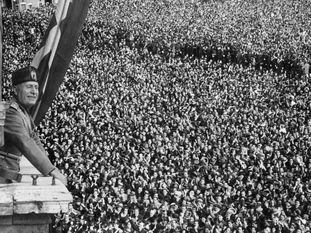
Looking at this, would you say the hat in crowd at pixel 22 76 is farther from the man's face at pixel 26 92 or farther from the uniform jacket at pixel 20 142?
the uniform jacket at pixel 20 142

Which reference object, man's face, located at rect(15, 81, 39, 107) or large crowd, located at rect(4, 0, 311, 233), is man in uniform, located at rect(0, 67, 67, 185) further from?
large crowd, located at rect(4, 0, 311, 233)

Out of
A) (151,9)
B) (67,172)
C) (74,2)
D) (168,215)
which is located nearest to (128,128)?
(67,172)

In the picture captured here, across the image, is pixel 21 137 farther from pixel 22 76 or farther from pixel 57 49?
pixel 57 49

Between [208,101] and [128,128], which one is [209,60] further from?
[128,128]

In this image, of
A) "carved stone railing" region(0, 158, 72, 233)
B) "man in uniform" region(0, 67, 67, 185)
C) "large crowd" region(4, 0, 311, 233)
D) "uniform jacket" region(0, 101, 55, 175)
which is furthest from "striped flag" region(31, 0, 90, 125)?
"large crowd" region(4, 0, 311, 233)

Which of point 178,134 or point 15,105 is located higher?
point 15,105

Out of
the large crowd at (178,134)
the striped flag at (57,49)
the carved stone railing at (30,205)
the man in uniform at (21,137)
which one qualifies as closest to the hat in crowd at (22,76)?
the man in uniform at (21,137)

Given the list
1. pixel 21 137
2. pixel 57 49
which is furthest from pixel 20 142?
pixel 57 49
